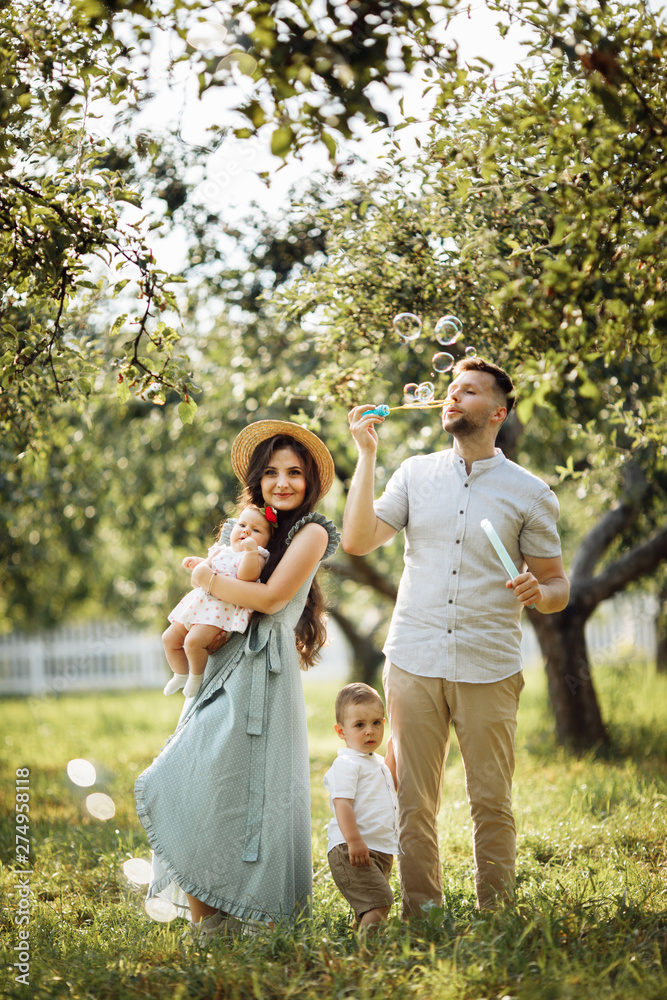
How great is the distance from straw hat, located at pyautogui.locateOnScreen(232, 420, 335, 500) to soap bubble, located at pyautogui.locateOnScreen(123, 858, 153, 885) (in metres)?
1.90

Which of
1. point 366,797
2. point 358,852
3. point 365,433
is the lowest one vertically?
point 358,852

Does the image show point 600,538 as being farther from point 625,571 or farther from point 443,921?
point 443,921

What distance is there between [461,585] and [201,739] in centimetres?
106

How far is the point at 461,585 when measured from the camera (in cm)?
316

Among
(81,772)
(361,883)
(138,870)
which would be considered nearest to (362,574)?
(81,772)

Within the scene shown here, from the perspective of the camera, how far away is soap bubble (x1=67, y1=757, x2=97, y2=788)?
6852 millimetres

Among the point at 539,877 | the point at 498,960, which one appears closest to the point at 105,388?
the point at 539,877

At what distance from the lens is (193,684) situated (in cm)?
316

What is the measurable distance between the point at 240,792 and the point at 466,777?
0.82 meters

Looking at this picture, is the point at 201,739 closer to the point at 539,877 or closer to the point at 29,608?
the point at 539,877

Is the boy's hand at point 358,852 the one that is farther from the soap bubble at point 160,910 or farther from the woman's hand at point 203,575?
the woman's hand at point 203,575

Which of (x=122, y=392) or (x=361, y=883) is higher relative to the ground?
(x=122, y=392)

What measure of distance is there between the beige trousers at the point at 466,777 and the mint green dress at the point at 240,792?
1.21 ft

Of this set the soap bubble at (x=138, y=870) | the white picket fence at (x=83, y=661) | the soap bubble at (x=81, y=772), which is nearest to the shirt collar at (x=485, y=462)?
the soap bubble at (x=138, y=870)
